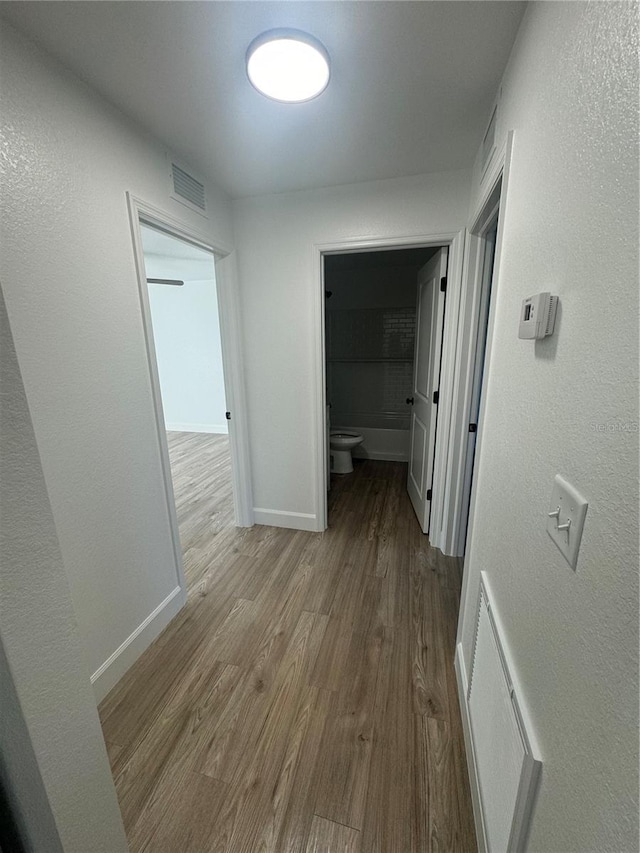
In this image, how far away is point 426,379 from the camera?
2.54 m

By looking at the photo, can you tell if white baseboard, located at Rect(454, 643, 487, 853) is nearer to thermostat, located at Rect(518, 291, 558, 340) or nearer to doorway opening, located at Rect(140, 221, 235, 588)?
thermostat, located at Rect(518, 291, 558, 340)

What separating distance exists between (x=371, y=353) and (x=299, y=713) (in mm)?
3626

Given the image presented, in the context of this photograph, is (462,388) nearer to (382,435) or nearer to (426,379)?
(426,379)

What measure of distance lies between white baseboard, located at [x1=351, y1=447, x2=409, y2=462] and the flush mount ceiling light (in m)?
3.48

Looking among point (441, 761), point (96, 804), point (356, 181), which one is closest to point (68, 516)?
point (96, 804)

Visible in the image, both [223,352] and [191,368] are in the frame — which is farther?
[191,368]

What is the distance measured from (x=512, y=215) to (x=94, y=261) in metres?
1.51

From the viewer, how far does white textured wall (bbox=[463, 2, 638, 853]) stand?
→ 447 mm

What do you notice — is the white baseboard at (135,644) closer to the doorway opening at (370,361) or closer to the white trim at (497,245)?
the white trim at (497,245)

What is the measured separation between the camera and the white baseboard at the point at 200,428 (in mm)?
5539

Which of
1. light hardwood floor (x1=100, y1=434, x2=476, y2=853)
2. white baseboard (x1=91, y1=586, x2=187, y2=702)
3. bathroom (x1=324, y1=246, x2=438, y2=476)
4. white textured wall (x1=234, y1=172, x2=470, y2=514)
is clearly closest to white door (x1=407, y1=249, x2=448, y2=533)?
white textured wall (x1=234, y1=172, x2=470, y2=514)

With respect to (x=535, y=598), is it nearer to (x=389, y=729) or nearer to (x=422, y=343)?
(x=389, y=729)

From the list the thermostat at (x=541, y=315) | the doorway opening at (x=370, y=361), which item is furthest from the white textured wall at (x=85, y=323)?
the doorway opening at (x=370, y=361)

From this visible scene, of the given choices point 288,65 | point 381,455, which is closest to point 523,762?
point 288,65
